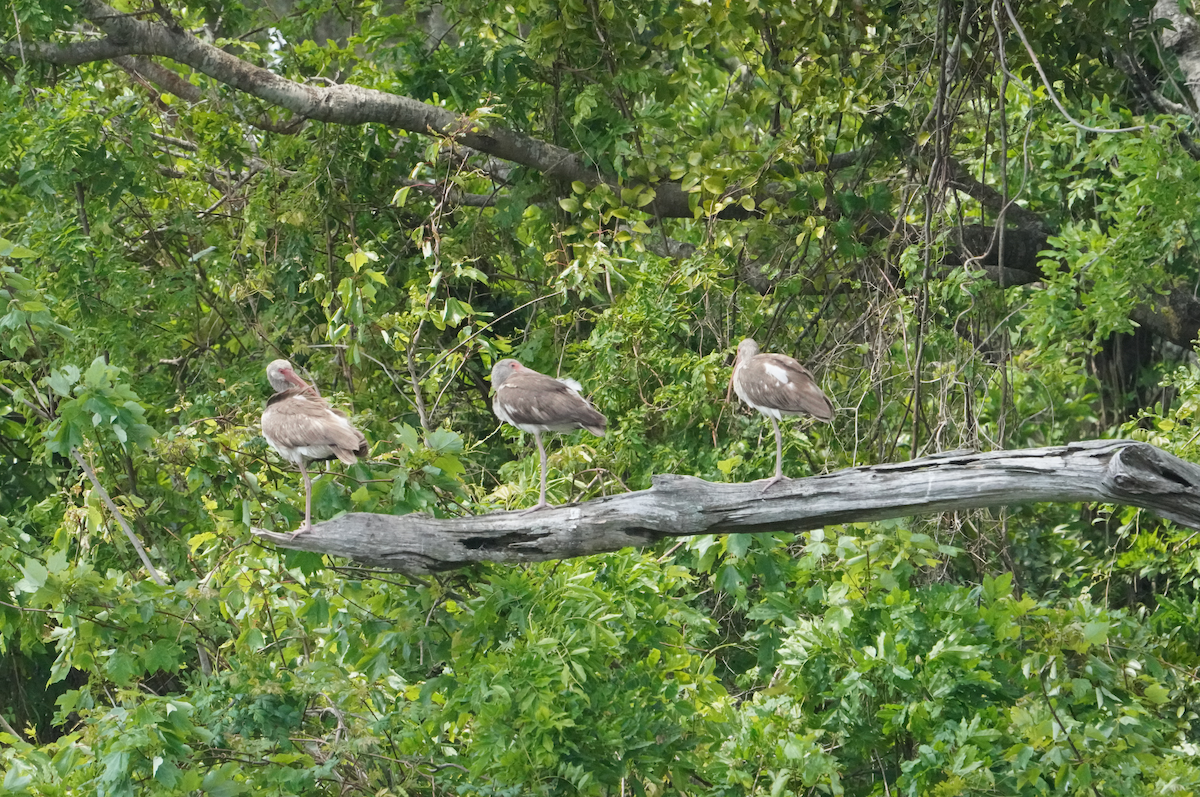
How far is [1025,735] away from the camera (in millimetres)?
5117

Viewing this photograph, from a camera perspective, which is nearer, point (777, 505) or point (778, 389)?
point (777, 505)

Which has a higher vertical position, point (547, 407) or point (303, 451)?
point (547, 407)

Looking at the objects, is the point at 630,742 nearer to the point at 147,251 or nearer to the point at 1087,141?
the point at 1087,141

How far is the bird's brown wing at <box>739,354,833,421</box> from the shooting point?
525 centimetres

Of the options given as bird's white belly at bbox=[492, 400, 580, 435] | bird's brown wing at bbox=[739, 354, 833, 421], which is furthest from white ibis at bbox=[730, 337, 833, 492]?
bird's white belly at bbox=[492, 400, 580, 435]

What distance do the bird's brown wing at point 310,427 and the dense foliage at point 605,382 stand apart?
0.18 meters

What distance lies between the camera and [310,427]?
197 inches

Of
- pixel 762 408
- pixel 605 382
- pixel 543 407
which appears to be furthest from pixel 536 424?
pixel 605 382

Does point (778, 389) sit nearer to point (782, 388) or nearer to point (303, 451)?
point (782, 388)

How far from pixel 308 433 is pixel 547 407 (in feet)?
3.09

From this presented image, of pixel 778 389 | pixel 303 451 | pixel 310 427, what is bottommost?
pixel 303 451

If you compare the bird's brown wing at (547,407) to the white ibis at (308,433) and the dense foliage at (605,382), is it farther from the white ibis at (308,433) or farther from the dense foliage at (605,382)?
the white ibis at (308,433)

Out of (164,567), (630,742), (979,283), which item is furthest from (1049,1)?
(164,567)

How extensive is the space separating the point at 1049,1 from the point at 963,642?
10.8ft
